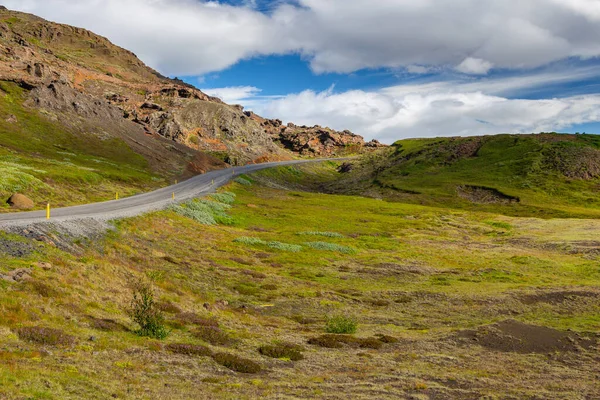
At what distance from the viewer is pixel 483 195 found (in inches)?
5354

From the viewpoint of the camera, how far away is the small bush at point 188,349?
62.4ft

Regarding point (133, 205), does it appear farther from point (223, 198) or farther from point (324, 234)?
point (324, 234)

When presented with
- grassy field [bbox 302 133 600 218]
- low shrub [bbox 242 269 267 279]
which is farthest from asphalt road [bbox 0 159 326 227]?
grassy field [bbox 302 133 600 218]

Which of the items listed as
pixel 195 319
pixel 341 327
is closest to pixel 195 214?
pixel 195 319

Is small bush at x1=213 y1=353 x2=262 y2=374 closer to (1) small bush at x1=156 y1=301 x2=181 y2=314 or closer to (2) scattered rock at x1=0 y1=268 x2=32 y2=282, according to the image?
(1) small bush at x1=156 y1=301 x2=181 y2=314

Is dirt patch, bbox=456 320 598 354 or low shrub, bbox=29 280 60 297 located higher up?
low shrub, bbox=29 280 60 297

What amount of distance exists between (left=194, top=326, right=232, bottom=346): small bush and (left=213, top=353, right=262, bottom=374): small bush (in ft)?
7.87

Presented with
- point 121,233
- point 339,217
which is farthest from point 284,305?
point 339,217

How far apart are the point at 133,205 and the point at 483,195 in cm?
11482

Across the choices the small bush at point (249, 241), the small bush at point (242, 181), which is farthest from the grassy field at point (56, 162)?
the small bush at point (242, 181)

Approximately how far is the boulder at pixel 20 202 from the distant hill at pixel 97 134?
2.58 m

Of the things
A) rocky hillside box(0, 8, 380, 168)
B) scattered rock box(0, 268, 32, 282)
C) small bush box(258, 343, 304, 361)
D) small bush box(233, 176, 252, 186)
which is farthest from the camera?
small bush box(233, 176, 252, 186)

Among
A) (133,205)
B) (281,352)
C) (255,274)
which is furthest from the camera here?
(133,205)

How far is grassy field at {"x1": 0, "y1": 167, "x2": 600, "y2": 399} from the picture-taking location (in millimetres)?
15953
